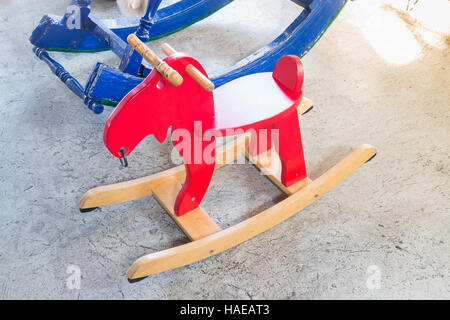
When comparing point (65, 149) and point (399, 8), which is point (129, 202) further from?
point (399, 8)

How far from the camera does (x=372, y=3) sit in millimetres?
2598

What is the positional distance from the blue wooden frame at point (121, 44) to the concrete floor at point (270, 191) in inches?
9.4

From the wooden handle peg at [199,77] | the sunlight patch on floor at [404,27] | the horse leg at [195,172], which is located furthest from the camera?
the sunlight patch on floor at [404,27]

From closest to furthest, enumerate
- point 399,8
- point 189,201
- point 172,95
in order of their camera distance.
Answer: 1. point 172,95
2. point 189,201
3. point 399,8

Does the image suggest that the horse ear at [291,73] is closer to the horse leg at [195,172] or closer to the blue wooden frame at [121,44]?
the horse leg at [195,172]

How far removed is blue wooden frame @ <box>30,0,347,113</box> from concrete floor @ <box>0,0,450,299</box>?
0.78ft

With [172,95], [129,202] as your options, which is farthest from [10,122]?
[172,95]

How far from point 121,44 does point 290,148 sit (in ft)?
2.48

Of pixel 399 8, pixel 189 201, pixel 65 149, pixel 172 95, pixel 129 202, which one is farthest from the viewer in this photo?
pixel 399 8

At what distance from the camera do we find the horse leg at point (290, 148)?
143cm

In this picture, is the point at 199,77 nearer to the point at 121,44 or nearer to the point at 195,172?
the point at 195,172

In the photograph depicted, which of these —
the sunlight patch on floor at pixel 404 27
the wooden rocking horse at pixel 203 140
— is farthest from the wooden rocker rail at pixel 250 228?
the sunlight patch on floor at pixel 404 27

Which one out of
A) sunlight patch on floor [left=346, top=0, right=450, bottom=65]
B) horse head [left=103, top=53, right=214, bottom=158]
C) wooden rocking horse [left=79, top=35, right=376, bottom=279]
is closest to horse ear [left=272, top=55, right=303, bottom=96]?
wooden rocking horse [left=79, top=35, right=376, bottom=279]

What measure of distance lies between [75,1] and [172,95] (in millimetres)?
912
